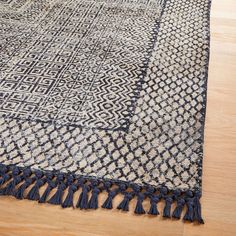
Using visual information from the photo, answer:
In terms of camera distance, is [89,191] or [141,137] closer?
[89,191]

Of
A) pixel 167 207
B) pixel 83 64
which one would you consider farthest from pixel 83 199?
pixel 83 64

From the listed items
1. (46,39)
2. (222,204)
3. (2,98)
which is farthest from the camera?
(46,39)

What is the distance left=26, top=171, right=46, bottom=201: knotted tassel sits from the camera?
1041 millimetres

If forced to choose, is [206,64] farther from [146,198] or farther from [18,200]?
[18,200]

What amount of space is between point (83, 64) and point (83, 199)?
724 mm

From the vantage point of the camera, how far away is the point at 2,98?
4.55ft

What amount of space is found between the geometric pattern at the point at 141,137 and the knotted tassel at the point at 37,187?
1.2 inches

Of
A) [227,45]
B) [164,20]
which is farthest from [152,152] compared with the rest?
[164,20]

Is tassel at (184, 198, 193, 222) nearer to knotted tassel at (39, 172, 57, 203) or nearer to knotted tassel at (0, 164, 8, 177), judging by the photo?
knotted tassel at (39, 172, 57, 203)

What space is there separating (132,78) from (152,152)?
435 mm

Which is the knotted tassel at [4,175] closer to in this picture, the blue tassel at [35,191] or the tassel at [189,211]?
the blue tassel at [35,191]

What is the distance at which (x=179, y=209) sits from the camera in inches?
39.5

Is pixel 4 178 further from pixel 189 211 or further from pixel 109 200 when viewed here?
pixel 189 211

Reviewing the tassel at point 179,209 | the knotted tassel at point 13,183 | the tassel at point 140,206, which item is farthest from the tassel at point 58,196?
the tassel at point 179,209
